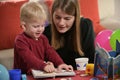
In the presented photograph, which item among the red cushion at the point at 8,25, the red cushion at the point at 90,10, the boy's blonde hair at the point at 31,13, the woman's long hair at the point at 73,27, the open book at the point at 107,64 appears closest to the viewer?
the open book at the point at 107,64

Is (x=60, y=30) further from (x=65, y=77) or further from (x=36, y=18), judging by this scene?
(x=65, y=77)

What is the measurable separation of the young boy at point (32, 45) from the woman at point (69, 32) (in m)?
0.26

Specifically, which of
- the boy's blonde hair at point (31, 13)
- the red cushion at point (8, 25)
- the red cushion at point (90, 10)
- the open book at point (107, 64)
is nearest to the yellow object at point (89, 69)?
the open book at point (107, 64)

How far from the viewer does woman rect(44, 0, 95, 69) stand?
6.90ft

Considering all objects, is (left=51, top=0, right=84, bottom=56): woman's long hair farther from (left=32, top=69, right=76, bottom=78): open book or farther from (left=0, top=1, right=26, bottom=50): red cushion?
(left=0, top=1, right=26, bottom=50): red cushion

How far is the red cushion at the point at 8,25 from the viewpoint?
9.82 ft

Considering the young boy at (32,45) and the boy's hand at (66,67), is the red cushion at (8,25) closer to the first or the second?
the young boy at (32,45)

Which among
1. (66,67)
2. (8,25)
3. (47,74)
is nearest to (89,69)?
(66,67)

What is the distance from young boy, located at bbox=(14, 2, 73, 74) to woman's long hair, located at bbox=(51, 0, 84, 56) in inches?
10.8

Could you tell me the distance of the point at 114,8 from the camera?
12.6 ft

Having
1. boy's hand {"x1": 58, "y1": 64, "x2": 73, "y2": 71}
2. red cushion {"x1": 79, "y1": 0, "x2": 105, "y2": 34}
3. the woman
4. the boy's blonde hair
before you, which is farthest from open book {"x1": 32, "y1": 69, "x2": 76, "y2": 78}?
red cushion {"x1": 79, "y1": 0, "x2": 105, "y2": 34}

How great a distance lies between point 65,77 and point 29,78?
205mm

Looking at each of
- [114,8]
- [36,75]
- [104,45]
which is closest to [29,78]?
[36,75]

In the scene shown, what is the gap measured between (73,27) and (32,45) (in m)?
0.50
